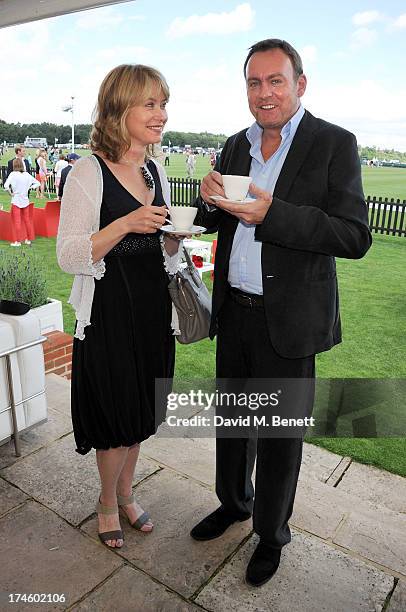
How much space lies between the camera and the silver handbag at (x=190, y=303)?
1.93m

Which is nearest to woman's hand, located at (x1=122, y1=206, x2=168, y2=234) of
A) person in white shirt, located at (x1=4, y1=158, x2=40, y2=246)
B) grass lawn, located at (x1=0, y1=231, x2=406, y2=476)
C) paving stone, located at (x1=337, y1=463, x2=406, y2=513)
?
paving stone, located at (x1=337, y1=463, x2=406, y2=513)

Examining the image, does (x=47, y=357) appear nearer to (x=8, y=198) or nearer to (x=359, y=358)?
(x=359, y=358)

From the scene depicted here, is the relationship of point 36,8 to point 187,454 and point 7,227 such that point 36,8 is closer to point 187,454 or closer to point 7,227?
point 187,454

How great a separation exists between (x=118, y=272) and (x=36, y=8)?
4.39 metres

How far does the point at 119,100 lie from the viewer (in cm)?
168

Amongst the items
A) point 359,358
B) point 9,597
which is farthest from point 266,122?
point 359,358

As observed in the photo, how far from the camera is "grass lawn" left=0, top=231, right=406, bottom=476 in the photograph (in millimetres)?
3164

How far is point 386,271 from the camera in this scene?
8.34m

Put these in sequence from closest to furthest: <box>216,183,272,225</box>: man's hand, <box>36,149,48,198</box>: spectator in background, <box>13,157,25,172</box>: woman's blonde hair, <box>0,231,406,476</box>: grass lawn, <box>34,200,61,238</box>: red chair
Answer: <box>216,183,272,225</box>: man's hand → <box>0,231,406,476</box>: grass lawn → <box>13,157,25,172</box>: woman's blonde hair → <box>34,200,61,238</box>: red chair → <box>36,149,48,198</box>: spectator in background

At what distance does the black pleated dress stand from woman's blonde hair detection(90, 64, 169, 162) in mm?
82

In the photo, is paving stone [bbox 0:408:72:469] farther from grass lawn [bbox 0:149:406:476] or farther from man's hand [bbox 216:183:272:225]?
man's hand [bbox 216:183:272:225]

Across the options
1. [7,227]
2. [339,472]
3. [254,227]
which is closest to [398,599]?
[339,472]

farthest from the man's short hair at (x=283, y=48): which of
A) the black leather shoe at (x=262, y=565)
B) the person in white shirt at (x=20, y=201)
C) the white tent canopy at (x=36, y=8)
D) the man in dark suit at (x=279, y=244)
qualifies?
the person in white shirt at (x=20, y=201)

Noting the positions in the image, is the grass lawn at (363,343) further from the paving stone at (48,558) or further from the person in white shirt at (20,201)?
the paving stone at (48,558)
